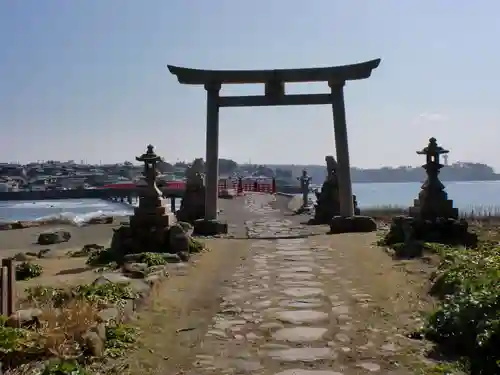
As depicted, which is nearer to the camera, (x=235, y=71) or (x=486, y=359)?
(x=486, y=359)

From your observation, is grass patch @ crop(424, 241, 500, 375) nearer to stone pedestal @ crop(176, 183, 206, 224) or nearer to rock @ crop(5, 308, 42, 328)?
rock @ crop(5, 308, 42, 328)

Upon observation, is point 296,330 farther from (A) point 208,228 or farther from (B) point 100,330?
(A) point 208,228

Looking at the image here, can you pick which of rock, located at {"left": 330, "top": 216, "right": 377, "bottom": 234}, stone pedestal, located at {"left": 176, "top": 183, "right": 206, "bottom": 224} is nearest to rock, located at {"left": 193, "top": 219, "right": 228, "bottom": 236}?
rock, located at {"left": 330, "top": 216, "right": 377, "bottom": 234}

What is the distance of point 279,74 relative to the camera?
51.9 ft

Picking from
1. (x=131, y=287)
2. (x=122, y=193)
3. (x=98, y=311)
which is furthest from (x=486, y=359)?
(x=122, y=193)

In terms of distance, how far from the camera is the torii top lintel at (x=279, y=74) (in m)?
15.9

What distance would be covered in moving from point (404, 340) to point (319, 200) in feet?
52.3

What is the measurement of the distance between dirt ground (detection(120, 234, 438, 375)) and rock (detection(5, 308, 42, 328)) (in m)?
0.96

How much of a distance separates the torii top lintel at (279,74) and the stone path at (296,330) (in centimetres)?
817

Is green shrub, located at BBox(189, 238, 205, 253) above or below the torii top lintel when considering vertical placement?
below

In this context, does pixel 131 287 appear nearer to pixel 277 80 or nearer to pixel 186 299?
pixel 186 299

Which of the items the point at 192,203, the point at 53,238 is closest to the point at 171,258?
the point at 192,203

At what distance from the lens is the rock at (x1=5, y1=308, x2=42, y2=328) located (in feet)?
15.5

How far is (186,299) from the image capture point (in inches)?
279
